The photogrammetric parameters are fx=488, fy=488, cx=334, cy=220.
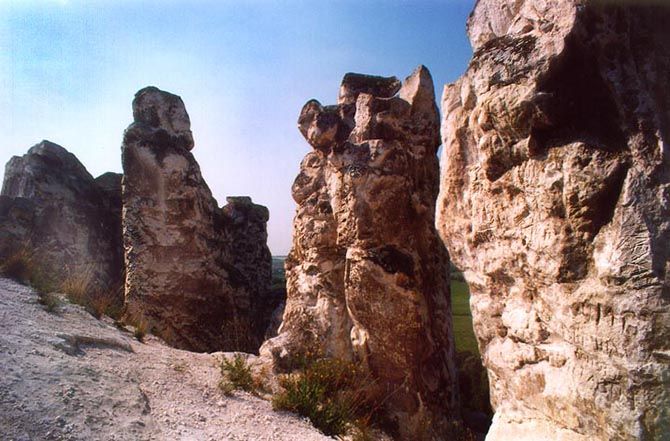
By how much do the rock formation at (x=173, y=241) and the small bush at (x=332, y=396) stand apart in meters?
3.88

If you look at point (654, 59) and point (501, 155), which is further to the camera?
point (501, 155)

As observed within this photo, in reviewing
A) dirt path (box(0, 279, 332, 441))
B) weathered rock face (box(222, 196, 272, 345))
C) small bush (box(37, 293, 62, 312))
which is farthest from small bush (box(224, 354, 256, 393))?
weathered rock face (box(222, 196, 272, 345))

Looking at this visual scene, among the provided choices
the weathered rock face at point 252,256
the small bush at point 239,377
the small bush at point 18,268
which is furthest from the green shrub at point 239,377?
the weathered rock face at point 252,256

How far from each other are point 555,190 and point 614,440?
1710 mm

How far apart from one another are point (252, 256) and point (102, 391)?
789 cm

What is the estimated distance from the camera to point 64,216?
38.3ft

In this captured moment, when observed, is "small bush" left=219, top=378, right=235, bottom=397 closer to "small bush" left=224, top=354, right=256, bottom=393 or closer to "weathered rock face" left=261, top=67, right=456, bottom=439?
"small bush" left=224, top=354, right=256, bottom=393

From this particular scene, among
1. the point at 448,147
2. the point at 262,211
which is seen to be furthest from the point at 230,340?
the point at 448,147

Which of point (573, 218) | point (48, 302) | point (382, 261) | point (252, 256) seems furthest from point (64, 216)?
point (573, 218)

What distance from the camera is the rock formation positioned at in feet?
33.4

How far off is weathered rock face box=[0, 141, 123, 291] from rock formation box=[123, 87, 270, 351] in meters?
1.68

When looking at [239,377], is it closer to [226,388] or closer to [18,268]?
[226,388]

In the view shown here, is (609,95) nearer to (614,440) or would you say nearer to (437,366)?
(614,440)

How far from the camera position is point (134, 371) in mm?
5812
